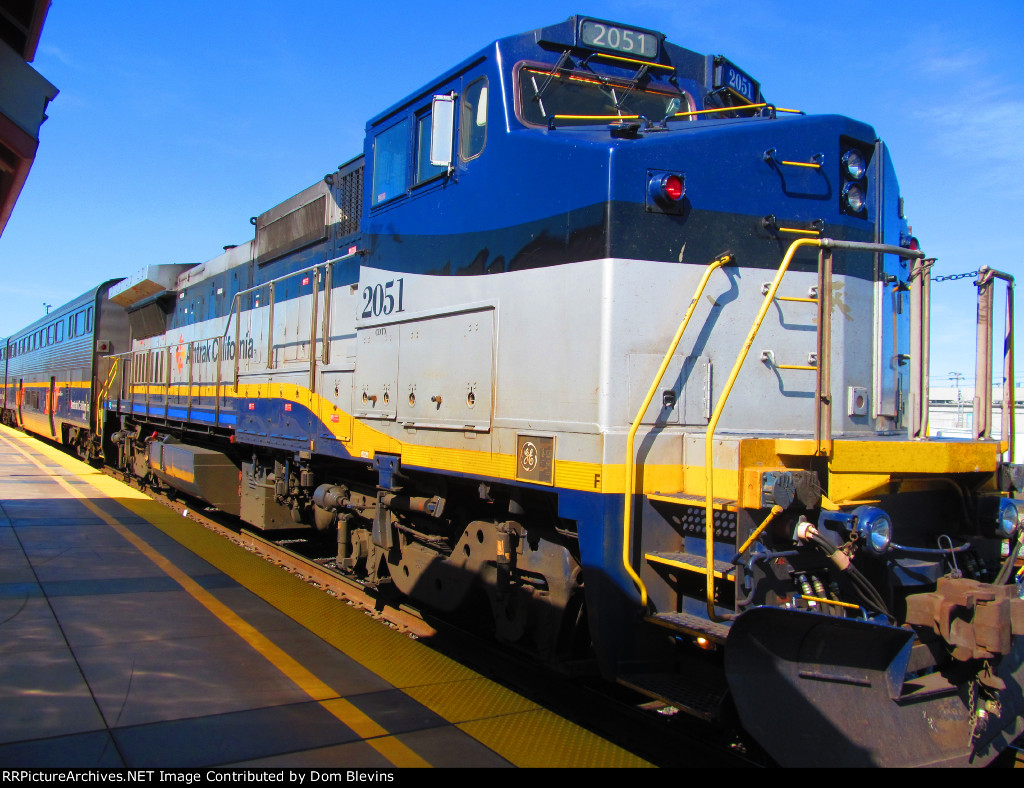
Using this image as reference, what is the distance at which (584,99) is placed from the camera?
4.79 metres

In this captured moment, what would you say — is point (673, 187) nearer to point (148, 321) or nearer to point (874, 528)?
point (874, 528)

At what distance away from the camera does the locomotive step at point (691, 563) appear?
11.3 ft

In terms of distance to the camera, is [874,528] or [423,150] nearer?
[874,528]

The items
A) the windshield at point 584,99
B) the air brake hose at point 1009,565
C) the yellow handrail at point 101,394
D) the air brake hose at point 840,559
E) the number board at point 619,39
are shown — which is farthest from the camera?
the yellow handrail at point 101,394

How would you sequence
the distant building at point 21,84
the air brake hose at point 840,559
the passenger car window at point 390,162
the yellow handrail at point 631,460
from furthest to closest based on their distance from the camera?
1. the passenger car window at point 390,162
2. the yellow handrail at point 631,460
3. the air brake hose at point 840,559
4. the distant building at point 21,84

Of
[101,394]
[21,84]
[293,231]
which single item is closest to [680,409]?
[21,84]

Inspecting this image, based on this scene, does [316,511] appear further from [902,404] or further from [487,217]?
[902,404]

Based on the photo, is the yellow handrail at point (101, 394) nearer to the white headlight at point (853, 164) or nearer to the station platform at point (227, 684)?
the station platform at point (227, 684)

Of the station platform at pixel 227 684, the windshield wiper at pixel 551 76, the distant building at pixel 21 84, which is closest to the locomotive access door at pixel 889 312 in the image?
the windshield wiper at pixel 551 76

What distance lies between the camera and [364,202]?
6.10m

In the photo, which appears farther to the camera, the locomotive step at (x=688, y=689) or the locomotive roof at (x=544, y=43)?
the locomotive roof at (x=544, y=43)

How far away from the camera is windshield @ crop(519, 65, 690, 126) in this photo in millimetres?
4602

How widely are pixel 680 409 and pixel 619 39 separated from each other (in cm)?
257

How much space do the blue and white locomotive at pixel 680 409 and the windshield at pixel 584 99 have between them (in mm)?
17
